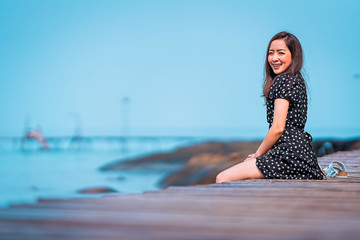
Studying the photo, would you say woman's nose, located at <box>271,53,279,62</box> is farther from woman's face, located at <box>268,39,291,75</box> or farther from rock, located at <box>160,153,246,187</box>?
rock, located at <box>160,153,246,187</box>

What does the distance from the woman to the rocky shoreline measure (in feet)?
9.73

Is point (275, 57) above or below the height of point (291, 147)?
above

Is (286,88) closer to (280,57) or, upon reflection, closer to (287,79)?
(287,79)

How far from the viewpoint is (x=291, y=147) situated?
10.1 ft

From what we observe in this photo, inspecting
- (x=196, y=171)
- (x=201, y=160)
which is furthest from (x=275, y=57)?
(x=201, y=160)

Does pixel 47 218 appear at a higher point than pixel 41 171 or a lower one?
higher

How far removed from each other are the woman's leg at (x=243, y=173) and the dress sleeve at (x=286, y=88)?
0.43 meters

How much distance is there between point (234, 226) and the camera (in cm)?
153

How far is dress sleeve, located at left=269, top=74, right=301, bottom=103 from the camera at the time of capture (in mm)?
3084

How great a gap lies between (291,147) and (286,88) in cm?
36

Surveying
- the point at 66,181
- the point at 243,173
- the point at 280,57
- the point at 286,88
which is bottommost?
the point at 66,181

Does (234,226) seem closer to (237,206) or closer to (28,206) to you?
(237,206)

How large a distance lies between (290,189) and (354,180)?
79cm

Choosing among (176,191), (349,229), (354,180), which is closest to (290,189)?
(176,191)
